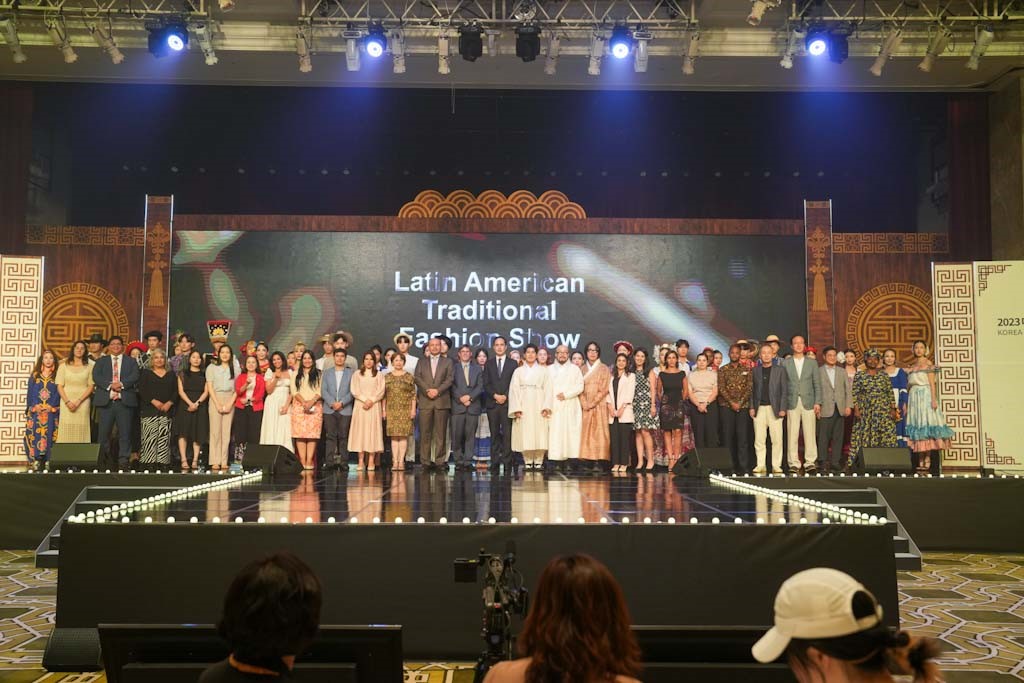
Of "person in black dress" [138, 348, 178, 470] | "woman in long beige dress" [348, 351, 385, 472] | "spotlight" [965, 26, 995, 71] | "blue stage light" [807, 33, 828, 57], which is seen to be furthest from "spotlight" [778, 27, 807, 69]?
"person in black dress" [138, 348, 178, 470]

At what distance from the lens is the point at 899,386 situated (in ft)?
32.0

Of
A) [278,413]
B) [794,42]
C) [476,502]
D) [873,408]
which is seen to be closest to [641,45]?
[794,42]

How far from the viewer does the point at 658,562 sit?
416 centimetres

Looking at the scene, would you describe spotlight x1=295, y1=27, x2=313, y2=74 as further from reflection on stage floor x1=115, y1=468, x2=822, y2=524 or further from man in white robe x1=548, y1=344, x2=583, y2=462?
reflection on stage floor x1=115, y1=468, x2=822, y2=524

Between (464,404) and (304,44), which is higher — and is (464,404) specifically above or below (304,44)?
below

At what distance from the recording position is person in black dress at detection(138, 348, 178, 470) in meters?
9.06

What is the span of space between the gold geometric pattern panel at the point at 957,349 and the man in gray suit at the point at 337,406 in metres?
5.89

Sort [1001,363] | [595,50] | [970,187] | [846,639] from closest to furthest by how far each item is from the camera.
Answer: [846,639], [1001,363], [595,50], [970,187]

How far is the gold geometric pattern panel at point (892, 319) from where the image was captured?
12008 millimetres

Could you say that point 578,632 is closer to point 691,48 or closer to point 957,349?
point 957,349

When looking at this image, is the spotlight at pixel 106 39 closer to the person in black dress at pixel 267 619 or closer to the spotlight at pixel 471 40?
the spotlight at pixel 471 40

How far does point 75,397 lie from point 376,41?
4.70 metres

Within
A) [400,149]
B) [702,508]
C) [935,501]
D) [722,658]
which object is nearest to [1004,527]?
[935,501]

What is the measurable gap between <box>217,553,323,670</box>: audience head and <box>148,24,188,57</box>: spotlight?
913 centimetres
